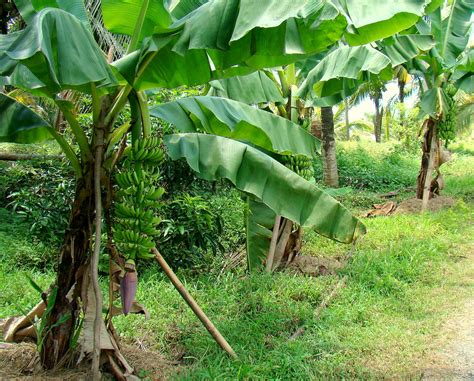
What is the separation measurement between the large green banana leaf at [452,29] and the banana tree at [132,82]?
4.76 m

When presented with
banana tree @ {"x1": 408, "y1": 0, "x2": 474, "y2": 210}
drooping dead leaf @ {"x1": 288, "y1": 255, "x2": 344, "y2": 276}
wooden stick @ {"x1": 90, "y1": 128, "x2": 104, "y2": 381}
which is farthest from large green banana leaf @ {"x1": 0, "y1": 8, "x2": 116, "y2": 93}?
banana tree @ {"x1": 408, "y1": 0, "x2": 474, "y2": 210}

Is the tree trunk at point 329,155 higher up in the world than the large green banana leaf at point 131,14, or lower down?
lower down

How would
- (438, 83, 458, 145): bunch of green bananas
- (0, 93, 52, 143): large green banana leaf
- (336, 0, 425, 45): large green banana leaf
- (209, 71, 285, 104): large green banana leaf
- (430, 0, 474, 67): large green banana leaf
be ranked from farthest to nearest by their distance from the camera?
1. (438, 83, 458, 145): bunch of green bananas
2. (430, 0, 474, 67): large green banana leaf
3. (209, 71, 285, 104): large green banana leaf
4. (0, 93, 52, 143): large green banana leaf
5. (336, 0, 425, 45): large green banana leaf

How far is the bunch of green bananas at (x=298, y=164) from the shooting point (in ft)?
A: 19.8

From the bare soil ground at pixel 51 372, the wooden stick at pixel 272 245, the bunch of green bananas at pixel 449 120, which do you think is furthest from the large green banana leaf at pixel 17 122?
the bunch of green bananas at pixel 449 120

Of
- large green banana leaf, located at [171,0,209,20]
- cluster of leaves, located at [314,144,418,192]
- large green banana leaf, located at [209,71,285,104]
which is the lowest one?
cluster of leaves, located at [314,144,418,192]

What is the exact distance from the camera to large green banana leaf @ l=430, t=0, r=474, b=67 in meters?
7.74

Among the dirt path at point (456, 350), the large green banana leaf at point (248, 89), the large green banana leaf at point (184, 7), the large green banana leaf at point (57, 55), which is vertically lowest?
the dirt path at point (456, 350)

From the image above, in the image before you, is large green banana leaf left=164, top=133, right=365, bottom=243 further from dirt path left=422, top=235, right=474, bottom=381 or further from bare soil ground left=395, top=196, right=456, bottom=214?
bare soil ground left=395, top=196, right=456, bottom=214

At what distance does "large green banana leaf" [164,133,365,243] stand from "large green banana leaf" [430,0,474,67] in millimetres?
4729

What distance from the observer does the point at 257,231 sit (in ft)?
20.7

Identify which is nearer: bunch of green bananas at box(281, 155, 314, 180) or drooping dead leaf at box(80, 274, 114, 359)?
drooping dead leaf at box(80, 274, 114, 359)

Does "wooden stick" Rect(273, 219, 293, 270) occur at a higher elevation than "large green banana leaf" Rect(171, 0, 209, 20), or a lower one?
lower

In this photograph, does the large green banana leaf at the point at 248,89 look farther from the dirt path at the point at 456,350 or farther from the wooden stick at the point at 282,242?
the dirt path at the point at 456,350
